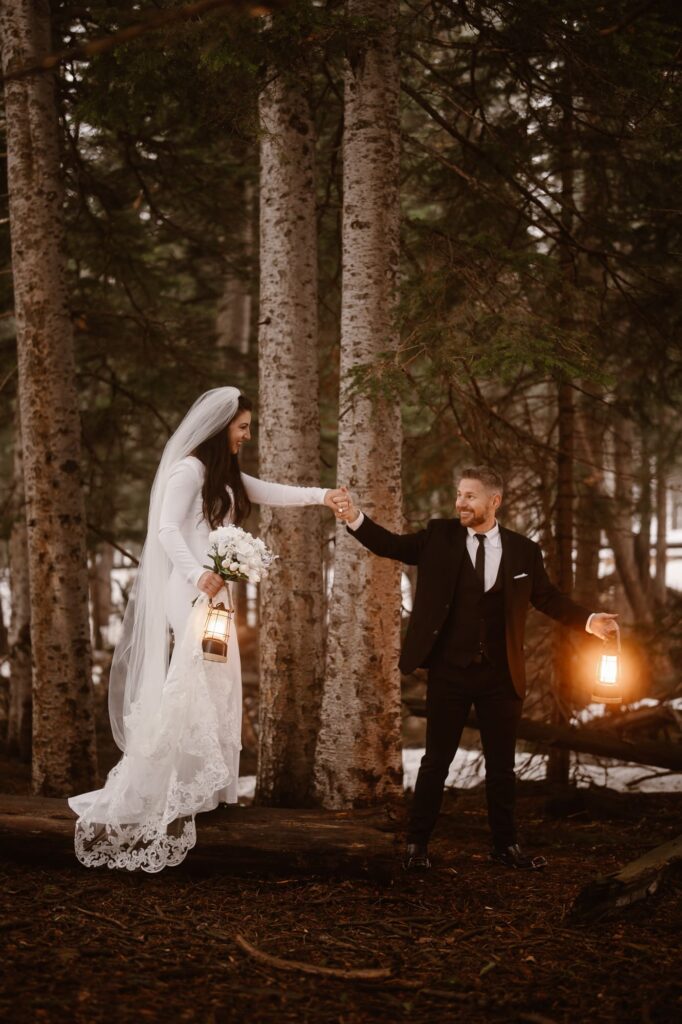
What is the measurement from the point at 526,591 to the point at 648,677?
451 cm

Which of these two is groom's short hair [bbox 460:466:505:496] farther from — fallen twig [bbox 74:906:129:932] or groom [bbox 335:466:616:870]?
fallen twig [bbox 74:906:129:932]

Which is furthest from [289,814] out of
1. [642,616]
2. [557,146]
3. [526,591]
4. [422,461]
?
[642,616]

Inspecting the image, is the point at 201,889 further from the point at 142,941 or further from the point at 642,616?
the point at 642,616

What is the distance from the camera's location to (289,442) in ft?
23.2

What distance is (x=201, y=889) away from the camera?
5.05 m

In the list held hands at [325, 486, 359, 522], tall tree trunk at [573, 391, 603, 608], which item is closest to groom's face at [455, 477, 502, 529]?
held hands at [325, 486, 359, 522]

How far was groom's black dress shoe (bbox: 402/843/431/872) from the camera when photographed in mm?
5445

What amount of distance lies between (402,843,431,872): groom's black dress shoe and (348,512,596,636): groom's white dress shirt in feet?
5.82

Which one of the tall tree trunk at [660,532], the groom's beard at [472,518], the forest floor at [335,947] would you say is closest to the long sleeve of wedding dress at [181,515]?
A: the groom's beard at [472,518]

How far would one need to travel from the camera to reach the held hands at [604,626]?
5.37 metres

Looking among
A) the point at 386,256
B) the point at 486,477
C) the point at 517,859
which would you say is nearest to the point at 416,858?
the point at 517,859

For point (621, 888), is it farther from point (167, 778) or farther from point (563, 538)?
point (563, 538)

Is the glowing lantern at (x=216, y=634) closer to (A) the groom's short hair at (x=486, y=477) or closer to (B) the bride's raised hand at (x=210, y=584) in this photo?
(B) the bride's raised hand at (x=210, y=584)

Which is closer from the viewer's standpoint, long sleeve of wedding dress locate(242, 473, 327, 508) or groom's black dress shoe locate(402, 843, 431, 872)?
groom's black dress shoe locate(402, 843, 431, 872)
